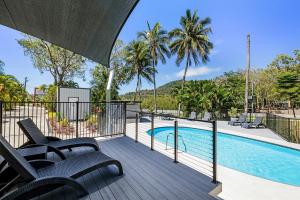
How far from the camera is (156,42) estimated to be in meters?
24.3

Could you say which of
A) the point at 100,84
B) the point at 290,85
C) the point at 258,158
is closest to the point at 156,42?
the point at 100,84

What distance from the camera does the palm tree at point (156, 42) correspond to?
24.1m

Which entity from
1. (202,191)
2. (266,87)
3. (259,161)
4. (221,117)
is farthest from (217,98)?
(266,87)

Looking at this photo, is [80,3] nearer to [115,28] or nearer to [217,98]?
[115,28]

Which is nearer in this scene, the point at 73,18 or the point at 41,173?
the point at 41,173

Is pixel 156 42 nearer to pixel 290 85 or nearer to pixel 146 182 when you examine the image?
pixel 290 85

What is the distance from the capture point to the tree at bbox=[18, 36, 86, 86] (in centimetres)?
2180

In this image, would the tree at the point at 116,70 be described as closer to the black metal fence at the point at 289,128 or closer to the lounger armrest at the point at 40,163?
the black metal fence at the point at 289,128

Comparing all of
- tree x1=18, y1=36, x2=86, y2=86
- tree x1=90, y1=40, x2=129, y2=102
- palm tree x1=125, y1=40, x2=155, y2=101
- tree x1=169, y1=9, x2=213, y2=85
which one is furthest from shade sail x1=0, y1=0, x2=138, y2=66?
tree x1=90, y1=40, x2=129, y2=102

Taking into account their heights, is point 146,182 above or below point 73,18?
below

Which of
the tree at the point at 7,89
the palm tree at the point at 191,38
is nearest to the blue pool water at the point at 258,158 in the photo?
the palm tree at the point at 191,38

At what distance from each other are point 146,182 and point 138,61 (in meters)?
21.9

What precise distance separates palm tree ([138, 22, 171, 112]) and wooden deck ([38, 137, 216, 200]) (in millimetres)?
19892

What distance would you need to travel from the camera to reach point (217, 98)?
58.4 ft
